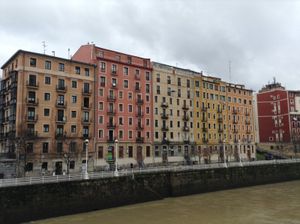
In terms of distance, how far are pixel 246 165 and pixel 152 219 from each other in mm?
31899

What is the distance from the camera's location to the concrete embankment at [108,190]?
100ft

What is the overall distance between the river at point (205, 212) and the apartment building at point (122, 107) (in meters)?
22.6

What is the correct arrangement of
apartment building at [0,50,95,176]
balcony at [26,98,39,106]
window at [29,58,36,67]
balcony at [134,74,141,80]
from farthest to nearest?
1. balcony at [134,74,141,80]
2. window at [29,58,36,67]
3. balcony at [26,98,39,106]
4. apartment building at [0,50,95,176]

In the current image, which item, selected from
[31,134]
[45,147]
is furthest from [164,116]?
[31,134]

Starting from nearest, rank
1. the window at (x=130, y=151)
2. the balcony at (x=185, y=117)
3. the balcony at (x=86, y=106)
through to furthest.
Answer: the balcony at (x=86, y=106), the window at (x=130, y=151), the balcony at (x=185, y=117)

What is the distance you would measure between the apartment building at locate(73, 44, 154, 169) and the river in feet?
74.1

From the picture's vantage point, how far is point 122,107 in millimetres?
65375

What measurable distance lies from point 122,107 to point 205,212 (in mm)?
35693

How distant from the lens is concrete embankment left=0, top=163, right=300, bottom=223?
30578 mm

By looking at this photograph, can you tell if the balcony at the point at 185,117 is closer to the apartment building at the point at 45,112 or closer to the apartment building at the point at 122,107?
the apartment building at the point at 122,107

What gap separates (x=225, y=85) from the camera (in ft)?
287

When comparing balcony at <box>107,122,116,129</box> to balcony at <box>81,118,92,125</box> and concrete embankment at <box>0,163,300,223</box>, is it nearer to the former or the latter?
balcony at <box>81,118,92,125</box>

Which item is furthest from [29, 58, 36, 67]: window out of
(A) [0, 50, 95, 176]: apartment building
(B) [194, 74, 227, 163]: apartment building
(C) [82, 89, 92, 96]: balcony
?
(B) [194, 74, 227, 163]: apartment building

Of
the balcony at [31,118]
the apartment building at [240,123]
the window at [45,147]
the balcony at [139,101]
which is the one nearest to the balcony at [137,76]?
the balcony at [139,101]
